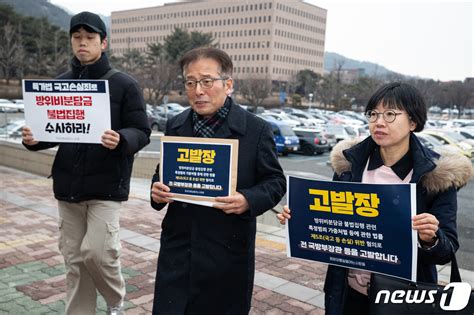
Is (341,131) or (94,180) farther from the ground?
(94,180)

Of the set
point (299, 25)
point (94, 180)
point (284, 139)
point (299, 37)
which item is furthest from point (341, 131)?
point (299, 37)

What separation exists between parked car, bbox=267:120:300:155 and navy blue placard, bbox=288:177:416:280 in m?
16.9

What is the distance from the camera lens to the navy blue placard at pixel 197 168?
7.41 ft

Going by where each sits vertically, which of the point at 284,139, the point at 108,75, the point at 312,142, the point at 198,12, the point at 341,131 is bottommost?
the point at 312,142

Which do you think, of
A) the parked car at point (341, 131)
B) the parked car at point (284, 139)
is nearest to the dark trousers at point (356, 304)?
the parked car at point (284, 139)

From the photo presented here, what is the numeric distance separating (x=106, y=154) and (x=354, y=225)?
1.74 m

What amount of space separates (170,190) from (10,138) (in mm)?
12619

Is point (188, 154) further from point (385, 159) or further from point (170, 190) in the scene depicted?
point (385, 159)

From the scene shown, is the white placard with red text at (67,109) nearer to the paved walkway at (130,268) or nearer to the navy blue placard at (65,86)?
the navy blue placard at (65,86)

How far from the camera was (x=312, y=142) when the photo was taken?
20.2 meters

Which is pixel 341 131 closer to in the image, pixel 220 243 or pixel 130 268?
pixel 130 268

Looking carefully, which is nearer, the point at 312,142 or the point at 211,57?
the point at 211,57

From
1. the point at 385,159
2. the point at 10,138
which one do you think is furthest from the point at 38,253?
the point at 10,138

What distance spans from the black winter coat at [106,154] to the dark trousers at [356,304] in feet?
5.35
